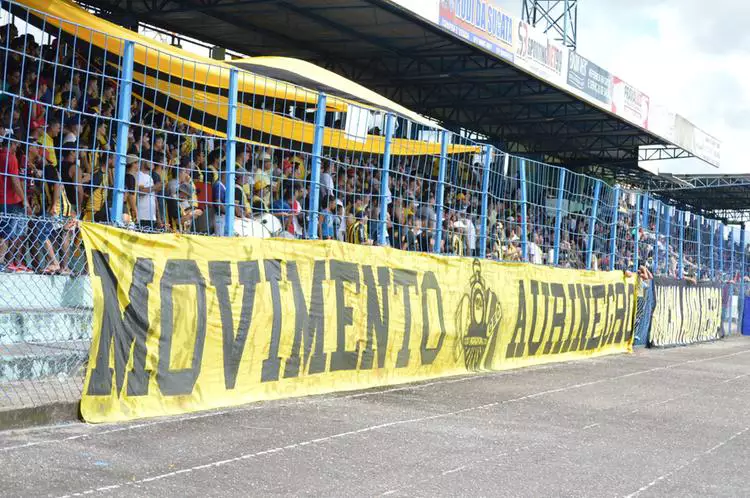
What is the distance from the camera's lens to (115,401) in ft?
24.7

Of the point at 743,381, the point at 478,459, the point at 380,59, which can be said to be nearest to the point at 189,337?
the point at 478,459

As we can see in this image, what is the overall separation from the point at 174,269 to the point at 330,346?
2327 mm

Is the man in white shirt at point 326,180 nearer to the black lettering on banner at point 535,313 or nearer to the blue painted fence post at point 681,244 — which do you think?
the black lettering on banner at point 535,313

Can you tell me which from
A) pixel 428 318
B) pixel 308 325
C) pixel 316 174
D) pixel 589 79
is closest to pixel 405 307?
pixel 428 318

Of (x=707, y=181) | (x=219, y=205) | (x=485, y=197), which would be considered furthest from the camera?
(x=707, y=181)

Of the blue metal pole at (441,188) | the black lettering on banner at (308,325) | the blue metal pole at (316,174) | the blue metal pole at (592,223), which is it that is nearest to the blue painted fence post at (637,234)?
the blue metal pole at (592,223)

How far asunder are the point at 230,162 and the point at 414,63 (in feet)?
66.8

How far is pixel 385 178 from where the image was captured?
11.2 metres

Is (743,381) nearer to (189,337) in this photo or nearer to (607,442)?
(607,442)

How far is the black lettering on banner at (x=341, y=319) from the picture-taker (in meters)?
10.1

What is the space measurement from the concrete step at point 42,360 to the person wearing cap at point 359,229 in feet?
12.3

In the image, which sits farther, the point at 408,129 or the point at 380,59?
the point at 380,59

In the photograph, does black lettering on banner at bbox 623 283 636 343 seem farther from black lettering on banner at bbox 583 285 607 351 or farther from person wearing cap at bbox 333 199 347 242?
person wearing cap at bbox 333 199 347 242

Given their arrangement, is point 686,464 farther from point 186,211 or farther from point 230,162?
point 186,211
